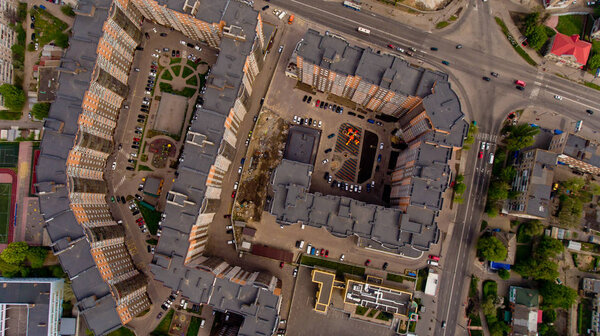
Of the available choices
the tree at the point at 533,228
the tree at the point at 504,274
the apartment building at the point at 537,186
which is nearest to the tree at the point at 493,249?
the tree at the point at 504,274

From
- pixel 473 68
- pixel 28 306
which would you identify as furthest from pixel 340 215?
pixel 28 306

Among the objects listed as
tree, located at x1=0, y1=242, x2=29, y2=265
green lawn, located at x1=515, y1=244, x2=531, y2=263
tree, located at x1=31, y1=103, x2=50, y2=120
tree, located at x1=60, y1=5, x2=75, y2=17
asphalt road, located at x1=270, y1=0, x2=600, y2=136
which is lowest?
tree, located at x1=0, y1=242, x2=29, y2=265

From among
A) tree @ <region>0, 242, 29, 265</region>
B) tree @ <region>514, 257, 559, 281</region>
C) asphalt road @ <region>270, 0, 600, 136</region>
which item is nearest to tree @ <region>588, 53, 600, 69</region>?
asphalt road @ <region>270, 0, 600, 136</region>

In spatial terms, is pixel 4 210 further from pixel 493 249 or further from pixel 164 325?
pixel 493 249

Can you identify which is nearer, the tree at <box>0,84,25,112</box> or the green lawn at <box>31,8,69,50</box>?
the tree at <box>0,84,25,112</box>

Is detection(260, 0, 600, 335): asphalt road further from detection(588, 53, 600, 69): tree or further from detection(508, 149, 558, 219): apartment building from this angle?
detection(508, 149, 558, 219): apartment building

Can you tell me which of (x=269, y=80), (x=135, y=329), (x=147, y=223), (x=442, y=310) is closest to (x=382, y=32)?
(x=269, y=80)
